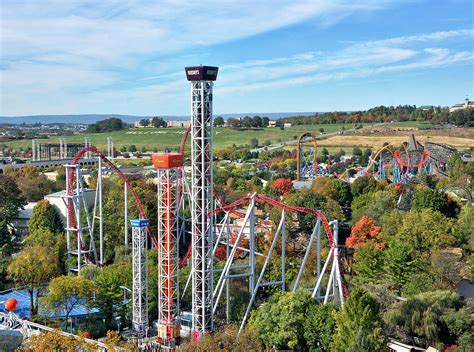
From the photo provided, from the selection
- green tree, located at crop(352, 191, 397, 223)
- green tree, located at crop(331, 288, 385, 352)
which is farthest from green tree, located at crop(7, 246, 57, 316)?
green tree, located at crop(352, 191, 397, 223)

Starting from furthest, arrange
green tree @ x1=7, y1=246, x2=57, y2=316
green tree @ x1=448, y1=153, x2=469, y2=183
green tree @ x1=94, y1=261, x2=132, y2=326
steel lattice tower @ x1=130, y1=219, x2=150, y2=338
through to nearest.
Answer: green tree @ x1=448, y1=153, x2=469, y2=183 < green tree @ x1=7, y1=246, x2=57, y2=316 < green tree @ x1=94, y1=261, x2=132, y2=326 < steel lattice tower @ x1=130, y1=219, x2=150, y2=338

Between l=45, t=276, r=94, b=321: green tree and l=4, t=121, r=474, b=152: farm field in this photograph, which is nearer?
l=45, t=276, r=94, b=321: green tree

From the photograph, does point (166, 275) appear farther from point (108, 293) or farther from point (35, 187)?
point (35, 187)

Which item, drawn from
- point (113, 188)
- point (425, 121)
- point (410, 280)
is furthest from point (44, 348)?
point (425, 121)

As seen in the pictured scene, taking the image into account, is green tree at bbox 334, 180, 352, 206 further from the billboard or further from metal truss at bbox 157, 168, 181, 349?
the billboard

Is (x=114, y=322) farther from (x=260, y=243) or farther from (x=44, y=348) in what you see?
(x=260, y=243)
